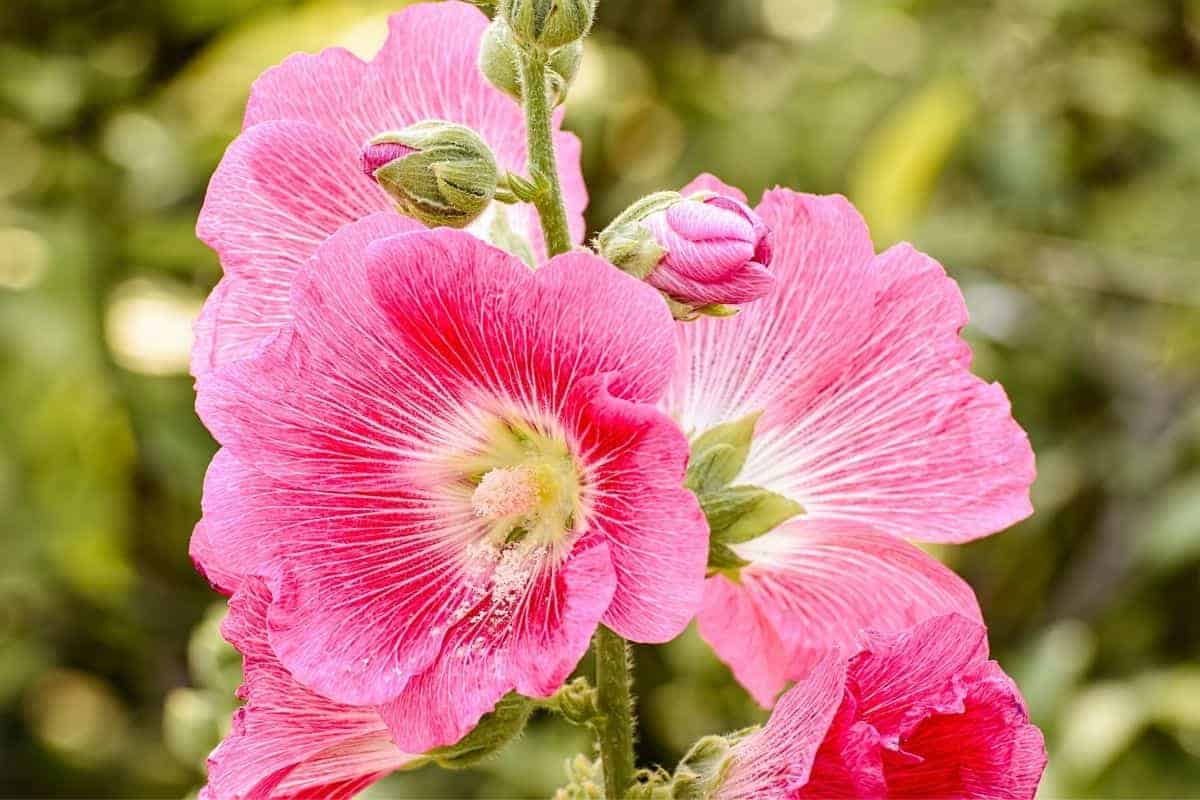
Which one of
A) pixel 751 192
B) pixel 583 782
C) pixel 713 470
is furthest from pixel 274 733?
pixel 751 192

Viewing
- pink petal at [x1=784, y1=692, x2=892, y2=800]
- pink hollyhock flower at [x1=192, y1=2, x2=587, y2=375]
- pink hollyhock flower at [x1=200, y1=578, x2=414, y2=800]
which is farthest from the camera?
pink hollyhock flower at [x1=192, y1=2, x2=587, y2=375]

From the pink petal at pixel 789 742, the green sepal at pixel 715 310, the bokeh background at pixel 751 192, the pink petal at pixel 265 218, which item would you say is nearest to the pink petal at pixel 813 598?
the pink petal at pixel 789 742

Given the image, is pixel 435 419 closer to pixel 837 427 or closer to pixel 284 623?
pixel 284 623

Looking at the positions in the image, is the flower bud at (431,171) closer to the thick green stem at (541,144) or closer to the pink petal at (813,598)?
the thick green stem at (541,144)

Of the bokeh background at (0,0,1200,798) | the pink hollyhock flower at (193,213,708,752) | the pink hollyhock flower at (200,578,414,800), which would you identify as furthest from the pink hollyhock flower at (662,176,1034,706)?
the bokeh background at (0,0,1200,798)

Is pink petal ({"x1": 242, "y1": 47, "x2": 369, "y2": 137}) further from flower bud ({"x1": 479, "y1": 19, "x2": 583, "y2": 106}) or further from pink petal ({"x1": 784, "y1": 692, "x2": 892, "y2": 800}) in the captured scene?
pink petal ({"x1": 784, "y1": 692, "x2": 892, "y2": 800})

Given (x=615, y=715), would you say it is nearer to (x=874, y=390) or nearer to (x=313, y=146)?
(x=874, y=390)
